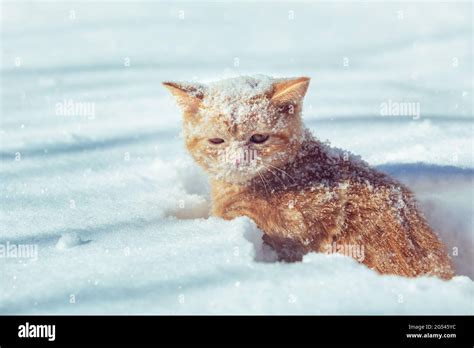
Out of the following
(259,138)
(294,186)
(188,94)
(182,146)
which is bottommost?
(294,186)

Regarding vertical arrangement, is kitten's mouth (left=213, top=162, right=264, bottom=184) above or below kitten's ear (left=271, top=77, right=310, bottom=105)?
below

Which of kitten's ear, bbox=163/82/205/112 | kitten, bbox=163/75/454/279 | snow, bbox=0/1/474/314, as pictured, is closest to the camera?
snow, bbox=0/1/474/314

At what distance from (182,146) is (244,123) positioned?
1239mm

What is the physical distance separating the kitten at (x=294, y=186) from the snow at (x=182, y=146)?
0.20 m

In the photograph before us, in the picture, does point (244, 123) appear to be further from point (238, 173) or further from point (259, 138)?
point (238, 173)

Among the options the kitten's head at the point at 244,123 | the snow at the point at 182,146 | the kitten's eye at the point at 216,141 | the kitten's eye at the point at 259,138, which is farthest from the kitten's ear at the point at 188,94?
the snow at the point at 182,146

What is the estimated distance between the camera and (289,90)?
101 inches

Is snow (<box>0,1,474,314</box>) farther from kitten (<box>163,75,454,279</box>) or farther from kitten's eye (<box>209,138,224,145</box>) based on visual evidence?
kitten's eye (<box>209,138,224,145</box>)

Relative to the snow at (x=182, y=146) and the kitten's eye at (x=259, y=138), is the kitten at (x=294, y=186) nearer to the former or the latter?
the kitten's eye at (x=259, y=138)

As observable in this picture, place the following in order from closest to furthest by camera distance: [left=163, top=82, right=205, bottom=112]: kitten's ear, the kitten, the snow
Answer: the snow → the kitten → [left=163, top=82, right=205, bottom=112]: kitten's ear

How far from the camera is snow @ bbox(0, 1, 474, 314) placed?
196 centimetres

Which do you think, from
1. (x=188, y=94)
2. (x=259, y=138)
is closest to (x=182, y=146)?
(x=188, y=94)

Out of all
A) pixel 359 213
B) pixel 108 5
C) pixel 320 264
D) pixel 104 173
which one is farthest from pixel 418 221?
pixel 108 5

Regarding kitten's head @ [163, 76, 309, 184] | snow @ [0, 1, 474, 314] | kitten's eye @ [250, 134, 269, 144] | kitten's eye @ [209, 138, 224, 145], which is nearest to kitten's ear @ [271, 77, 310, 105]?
kitten's head @ [163, 76, 309, 184]
